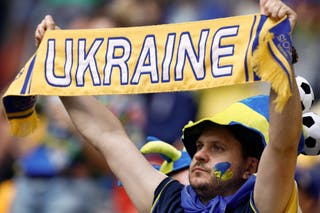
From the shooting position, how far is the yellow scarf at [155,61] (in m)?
4.11

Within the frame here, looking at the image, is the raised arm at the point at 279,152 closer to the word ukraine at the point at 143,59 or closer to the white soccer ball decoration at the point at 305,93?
the word ukraine at the point at 143,59

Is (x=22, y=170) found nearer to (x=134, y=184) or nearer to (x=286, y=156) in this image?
(x=134, y=184)

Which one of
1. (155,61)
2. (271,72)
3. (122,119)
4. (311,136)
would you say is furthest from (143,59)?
(122,119)

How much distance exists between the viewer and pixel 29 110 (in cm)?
489

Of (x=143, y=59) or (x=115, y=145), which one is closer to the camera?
(x=143, y=59)

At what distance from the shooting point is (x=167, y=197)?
4.61 metres

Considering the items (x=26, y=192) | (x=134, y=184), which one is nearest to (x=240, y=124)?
(x=134, y=184)

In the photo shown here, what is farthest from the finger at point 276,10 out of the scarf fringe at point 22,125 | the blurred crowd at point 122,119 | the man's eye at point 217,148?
the blurred crowd at point 122,119

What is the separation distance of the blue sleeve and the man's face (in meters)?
0.12

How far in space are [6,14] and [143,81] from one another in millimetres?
6098

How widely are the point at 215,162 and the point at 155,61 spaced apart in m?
0.46

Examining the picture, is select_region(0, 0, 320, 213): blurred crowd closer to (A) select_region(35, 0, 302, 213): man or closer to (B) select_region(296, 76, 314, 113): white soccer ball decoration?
(B) select_region(296, 76, 314, 113): white soccer ball decoration

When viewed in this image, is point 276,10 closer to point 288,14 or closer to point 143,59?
point 288,14

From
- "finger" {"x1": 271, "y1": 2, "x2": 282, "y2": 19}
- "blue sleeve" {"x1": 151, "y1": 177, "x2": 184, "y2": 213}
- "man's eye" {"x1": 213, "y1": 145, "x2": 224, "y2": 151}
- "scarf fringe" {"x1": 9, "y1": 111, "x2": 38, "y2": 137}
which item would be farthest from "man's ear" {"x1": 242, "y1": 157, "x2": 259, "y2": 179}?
"scarf fringe" {"x1": 9, "y1": 111, "x2": 38, "y2": 137}
